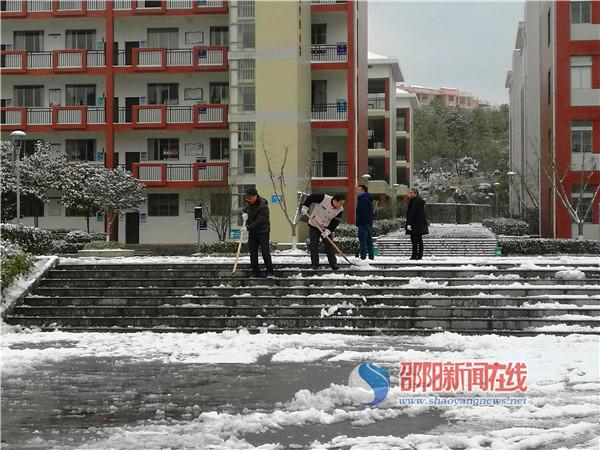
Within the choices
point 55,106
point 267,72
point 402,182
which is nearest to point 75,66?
point 55,106

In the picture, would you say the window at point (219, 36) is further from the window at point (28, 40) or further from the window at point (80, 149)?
the window at point (28, 40)

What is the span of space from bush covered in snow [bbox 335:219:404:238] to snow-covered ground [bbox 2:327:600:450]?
17.4 metres

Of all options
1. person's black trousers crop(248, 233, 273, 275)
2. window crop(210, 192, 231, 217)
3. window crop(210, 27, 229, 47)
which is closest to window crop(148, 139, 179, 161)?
window crop(210, 192, 231, 217)

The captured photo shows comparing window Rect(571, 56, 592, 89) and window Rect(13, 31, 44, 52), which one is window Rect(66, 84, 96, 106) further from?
window Rect(571, 56, 592, 89)

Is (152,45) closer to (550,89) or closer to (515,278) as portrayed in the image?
(550,89)

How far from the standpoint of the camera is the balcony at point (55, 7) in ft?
130

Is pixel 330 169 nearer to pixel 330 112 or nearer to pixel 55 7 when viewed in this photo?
pixel 330 112

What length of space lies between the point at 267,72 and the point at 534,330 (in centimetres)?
2621

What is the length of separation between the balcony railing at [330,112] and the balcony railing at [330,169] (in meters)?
2.16

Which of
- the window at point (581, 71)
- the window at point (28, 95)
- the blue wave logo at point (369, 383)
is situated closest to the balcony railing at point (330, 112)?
the window at point (581, 71)

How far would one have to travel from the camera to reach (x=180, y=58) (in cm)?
3894

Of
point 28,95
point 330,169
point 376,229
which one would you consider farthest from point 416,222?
point 28,95

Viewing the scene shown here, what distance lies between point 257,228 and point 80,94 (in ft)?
94.2

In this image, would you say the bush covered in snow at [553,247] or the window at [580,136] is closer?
the bush covered in snow at [553,247]
